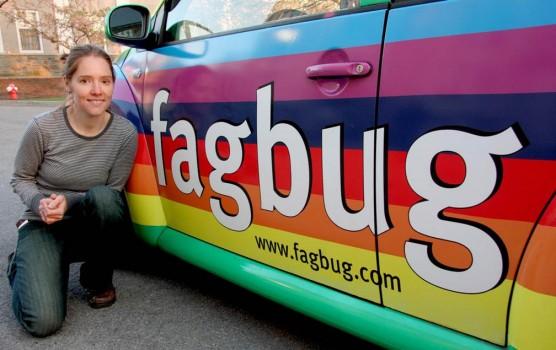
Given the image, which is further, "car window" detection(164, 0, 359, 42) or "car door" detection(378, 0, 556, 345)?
"car window" detection(164, 0, 359, 42)

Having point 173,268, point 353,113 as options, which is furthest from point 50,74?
point 353,113

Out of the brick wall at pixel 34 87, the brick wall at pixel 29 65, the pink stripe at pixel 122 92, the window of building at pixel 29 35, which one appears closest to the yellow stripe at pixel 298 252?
the pink stripe at pixel 122 92

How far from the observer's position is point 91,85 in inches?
74.6

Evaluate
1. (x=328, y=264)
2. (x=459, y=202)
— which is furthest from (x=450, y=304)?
(x=328, y=264)

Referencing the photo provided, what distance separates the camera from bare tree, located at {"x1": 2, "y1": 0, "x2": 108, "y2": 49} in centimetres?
1920

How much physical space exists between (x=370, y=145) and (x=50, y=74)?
21606 mm

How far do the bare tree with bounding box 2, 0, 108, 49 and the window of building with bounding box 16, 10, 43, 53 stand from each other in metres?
0.04

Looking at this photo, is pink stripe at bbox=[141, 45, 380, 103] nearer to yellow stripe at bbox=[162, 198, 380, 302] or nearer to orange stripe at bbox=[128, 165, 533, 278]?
orange stripe at bbox=[128, 165, 533, 278]

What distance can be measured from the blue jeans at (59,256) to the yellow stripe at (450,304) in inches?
46.5

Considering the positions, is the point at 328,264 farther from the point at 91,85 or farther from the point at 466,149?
the point at 91,85

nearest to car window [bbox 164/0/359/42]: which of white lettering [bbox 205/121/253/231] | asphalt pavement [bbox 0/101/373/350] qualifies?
white lettering [bbox 205/121/253/231]

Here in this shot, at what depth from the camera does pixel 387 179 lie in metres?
1.22

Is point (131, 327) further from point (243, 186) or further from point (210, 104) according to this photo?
point (210, 104)

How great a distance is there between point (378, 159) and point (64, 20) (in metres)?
21.5
